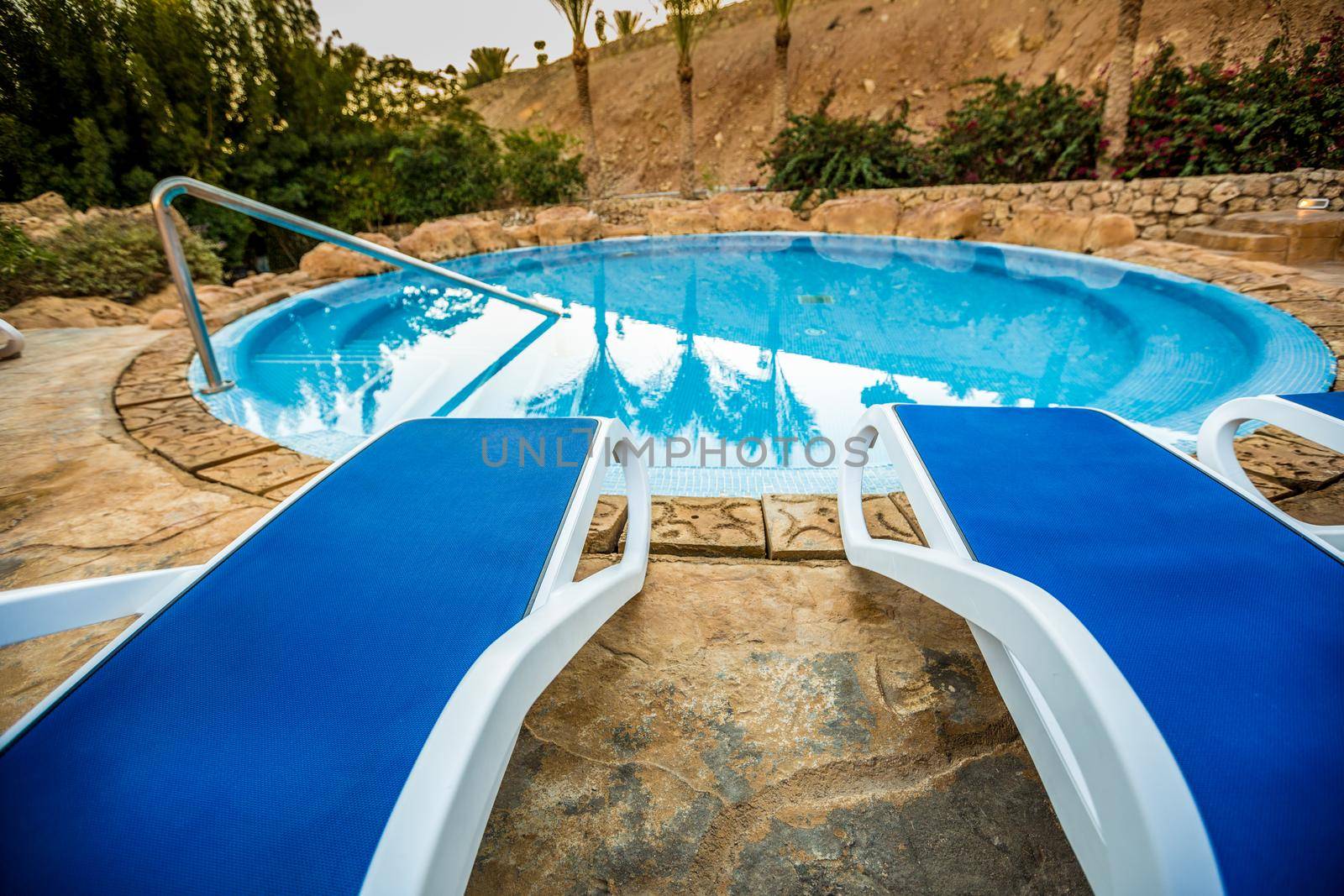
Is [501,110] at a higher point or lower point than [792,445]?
higher

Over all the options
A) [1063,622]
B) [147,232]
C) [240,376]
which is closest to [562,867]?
[1063,622]

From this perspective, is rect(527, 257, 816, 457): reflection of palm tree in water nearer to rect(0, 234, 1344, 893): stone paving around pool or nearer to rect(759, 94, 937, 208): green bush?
rect(0, 234, 1344, 893): stone paving around pool

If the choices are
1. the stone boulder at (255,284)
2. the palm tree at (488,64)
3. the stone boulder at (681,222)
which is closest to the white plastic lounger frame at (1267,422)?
the stone boulder at (255,284)

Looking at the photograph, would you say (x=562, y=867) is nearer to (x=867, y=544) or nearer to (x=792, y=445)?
(x=867, y=544)

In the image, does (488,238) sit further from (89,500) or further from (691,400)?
(89,500)

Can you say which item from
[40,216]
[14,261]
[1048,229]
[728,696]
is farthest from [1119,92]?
[40,216]

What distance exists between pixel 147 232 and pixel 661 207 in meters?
8.14

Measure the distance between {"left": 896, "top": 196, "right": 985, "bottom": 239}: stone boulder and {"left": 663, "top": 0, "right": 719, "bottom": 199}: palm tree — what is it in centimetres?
527

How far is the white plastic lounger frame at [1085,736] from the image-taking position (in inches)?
25.7

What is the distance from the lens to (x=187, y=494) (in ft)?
6.84

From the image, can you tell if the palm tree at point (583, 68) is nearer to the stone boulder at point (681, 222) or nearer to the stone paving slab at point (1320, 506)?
the stone boulder at point (681, 222)

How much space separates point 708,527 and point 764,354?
2907mm

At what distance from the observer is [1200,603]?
979 millimetres

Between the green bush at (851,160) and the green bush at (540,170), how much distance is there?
4417 mm
